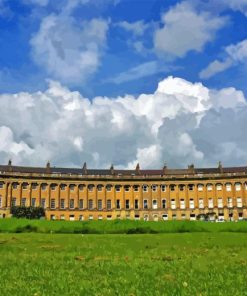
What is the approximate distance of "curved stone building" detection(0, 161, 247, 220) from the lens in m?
109

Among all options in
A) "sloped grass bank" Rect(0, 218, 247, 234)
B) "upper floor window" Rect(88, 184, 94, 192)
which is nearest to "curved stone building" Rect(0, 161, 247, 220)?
"upper floor window" Rect(88, 184, 94, 192)

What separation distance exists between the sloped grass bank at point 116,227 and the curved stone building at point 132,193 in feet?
228

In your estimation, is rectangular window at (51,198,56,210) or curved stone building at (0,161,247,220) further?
rectangular window at (51,198,56,210)

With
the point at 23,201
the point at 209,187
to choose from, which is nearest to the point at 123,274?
the point at 23,201

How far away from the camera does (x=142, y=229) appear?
1480 inches

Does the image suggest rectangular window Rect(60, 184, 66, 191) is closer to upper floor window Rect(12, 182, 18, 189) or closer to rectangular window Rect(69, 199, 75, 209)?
rectangular window Rect(69, 199, 75, 209)

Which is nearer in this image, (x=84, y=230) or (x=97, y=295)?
(x=97, y=295)

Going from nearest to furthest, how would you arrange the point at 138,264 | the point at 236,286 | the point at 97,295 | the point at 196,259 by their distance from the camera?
the point at 97,295 → the point at 236,286 → the point at 138,264 → the point at 196,259

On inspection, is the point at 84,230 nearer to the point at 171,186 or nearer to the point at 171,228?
the point at 171,228

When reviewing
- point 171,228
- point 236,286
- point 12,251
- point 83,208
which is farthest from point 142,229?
point 83,208

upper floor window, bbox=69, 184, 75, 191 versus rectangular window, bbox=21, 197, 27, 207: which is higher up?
upper floor window, bbox=69, 184, 75, 191

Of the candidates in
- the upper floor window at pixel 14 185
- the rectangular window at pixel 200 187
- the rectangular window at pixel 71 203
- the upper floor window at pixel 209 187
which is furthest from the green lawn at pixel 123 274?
the rectangular window at pixel 200 187

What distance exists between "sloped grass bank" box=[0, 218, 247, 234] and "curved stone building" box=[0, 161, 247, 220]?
6964 centimetres

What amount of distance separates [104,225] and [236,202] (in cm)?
7770
